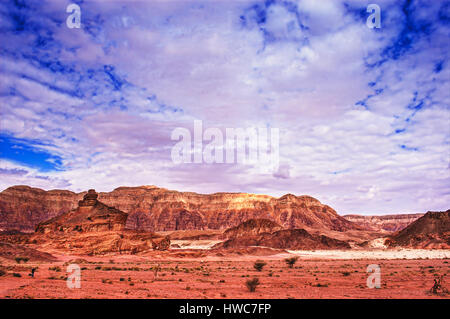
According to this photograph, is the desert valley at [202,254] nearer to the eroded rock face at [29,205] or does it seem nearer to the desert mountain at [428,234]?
the desert mountain at [428,234]

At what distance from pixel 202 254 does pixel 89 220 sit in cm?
2338

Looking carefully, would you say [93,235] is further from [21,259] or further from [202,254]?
[202,254]

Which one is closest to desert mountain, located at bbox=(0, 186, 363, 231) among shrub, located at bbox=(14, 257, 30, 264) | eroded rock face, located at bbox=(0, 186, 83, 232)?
eroded rock face, located at bbox=(0, 186, 83, 232)

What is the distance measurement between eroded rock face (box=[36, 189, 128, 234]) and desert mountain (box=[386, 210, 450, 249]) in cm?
7015

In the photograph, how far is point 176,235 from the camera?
155000 mm

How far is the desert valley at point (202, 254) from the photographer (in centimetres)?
1981

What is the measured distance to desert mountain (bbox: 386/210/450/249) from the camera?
7756 cm

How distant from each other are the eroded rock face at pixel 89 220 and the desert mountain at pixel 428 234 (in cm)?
7015

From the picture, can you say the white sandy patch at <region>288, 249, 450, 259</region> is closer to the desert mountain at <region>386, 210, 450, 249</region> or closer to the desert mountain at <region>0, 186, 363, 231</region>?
the desert mountain at <region>386, 210, 450, 249</region>

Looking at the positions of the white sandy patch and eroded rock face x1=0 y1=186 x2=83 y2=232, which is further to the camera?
eroded rock face x1=0 y1=186 x2=83 y2=232

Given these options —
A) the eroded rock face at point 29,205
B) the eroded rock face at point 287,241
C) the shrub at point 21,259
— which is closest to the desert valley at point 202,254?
the shrub at point 21,259

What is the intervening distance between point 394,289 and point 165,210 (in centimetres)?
18245
